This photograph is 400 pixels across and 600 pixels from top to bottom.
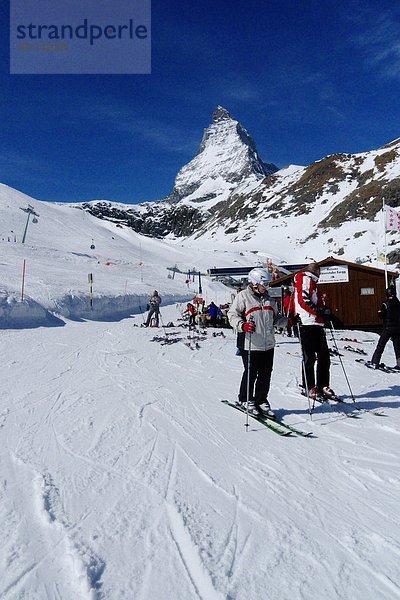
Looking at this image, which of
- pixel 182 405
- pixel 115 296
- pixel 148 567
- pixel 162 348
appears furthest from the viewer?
pixel 115 296

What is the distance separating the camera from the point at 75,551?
7.72ft

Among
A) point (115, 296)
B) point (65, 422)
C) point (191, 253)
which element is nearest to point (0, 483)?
point (65, 422)

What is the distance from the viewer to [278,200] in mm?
116375

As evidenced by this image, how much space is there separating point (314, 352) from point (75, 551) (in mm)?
4357

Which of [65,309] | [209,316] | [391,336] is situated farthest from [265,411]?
[65,309]

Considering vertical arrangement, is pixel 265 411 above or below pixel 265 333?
below

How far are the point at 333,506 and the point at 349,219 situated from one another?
272 ft

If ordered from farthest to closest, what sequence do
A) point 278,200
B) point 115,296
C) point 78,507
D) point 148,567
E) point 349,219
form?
1. point 278,200
2. point 349,219
3. point 115,296
4. point 78,507
5. point 148,567

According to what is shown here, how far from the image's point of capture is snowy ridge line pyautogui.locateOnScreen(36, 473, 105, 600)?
2109 mm

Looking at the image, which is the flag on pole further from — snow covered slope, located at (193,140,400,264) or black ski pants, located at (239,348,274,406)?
snow covered slope, located at (193,140,400,264)

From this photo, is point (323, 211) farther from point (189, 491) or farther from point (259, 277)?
point (189, 491)

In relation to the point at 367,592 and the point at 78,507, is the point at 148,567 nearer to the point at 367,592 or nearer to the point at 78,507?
the point at 78,507

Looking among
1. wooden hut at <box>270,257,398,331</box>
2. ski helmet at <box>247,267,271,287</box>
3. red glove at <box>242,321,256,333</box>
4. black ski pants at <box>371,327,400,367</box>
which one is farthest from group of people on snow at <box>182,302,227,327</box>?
red glove at <box>242,321,256,333</box>

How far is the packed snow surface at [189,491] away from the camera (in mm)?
2166
